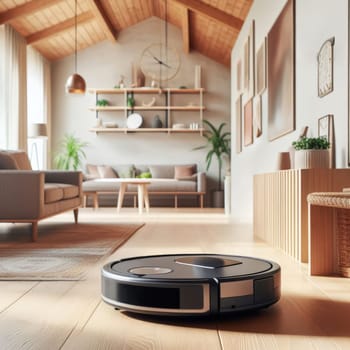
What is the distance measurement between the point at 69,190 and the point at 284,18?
7.71ft

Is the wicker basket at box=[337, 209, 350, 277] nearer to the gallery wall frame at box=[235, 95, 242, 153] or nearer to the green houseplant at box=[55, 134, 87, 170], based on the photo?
the gallery wall frame at box=[235, 95, 242, 153]

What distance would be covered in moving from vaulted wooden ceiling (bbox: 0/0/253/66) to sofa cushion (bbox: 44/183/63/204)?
3483mm

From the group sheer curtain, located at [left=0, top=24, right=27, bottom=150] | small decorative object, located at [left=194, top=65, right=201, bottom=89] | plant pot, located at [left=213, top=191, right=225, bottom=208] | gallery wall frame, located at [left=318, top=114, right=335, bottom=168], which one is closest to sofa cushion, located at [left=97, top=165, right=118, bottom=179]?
sheer curtain, located at [left=0, top=24, right=27, bottom=150]

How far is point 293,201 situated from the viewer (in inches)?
114

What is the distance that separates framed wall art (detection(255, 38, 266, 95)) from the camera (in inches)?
208

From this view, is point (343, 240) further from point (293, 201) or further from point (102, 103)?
A: point (102, 103)

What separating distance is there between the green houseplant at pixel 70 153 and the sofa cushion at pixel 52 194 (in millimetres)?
4991

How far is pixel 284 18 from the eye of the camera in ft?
14.2

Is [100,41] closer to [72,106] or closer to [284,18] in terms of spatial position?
[72,106]

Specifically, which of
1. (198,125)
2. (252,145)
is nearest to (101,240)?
(252,145)

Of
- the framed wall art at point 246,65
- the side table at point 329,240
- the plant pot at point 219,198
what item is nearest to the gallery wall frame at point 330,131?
the side table at point 329,240

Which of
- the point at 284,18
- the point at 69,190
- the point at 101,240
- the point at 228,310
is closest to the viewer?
the point at 228,310

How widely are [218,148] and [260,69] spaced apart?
393cm

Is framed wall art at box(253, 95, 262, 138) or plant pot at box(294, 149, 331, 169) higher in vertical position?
framed wall art at box(253, 95, 262, 138)
